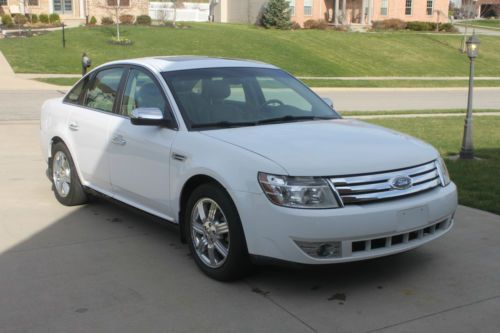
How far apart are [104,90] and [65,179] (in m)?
1.18

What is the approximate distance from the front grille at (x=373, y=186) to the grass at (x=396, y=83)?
76.0 ft

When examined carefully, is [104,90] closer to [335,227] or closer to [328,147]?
[328,147]

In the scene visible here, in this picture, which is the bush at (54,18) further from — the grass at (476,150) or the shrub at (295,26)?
the grass at (476,150)

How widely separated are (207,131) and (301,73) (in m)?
27.5

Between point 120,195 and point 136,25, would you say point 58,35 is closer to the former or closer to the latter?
point 136,25

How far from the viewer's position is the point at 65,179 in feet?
22.1

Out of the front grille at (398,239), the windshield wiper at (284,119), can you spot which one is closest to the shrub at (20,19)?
the windshield wiper at (284,119)

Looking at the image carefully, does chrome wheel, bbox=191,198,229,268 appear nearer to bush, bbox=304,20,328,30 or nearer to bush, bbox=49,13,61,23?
bush, bbox=49,13,61,23

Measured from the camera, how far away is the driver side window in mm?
5402

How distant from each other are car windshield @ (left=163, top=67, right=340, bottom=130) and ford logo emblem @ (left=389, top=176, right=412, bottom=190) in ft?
4.24

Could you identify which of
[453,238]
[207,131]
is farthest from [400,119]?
[207,131]

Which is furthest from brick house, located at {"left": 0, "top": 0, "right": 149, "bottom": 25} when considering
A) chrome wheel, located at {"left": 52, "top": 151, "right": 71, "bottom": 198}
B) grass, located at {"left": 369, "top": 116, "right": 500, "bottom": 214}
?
chrome wheel, located at {"left": 52, "top": 151, "right": 71, "bottom": 198}

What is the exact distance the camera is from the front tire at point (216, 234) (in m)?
4.34

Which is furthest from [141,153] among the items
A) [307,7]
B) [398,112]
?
[307,7]
